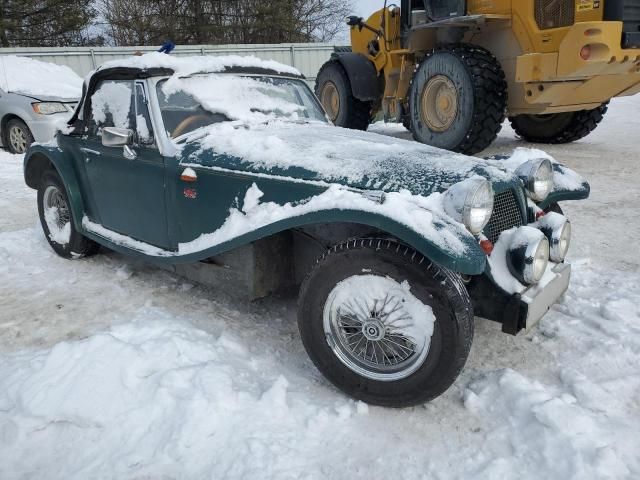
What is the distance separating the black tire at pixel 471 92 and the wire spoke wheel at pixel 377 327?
4919 millimetres

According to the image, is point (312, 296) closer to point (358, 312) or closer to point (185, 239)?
point (358, 312)

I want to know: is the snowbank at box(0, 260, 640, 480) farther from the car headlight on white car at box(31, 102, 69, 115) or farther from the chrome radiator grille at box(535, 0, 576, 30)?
the car headlight on white car at box(31, 102, 69, 115)

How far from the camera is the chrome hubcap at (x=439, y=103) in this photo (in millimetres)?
7021

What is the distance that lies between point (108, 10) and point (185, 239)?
23.9m

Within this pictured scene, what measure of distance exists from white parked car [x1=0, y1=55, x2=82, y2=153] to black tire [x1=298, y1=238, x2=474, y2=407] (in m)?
7.33

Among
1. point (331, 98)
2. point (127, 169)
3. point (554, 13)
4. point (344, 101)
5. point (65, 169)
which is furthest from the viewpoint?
point (331, 98)

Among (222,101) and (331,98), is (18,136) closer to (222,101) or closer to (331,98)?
(331,98)

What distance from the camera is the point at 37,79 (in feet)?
31.9

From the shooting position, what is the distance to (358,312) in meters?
2.49

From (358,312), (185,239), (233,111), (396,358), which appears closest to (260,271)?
(185,239)

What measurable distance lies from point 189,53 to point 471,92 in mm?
10275

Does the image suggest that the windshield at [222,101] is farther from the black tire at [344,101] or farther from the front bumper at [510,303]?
the black tire at [344,101]

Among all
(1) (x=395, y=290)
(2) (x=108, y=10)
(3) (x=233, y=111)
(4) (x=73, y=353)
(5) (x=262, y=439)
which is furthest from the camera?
(2) (x=108, y=10)

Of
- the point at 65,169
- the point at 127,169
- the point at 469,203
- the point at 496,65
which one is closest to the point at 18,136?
the point at 65,169
